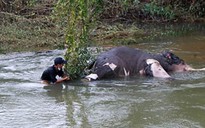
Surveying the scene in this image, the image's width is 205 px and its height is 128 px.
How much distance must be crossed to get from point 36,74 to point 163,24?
8749 mm

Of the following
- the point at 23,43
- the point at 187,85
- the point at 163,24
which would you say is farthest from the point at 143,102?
the point at 163,24

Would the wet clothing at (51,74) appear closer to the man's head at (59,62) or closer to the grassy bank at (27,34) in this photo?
the man's head at (59,62)

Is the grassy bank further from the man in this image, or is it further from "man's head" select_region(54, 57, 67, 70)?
"man's head" select_region(54, 57, 67, 70)

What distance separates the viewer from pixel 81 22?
958 centimetres

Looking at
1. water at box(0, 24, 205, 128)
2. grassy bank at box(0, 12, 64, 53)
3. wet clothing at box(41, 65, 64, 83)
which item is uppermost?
grassy bank at box(0, 12, 64, 53)

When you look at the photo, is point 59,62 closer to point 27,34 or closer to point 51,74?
point 51,74

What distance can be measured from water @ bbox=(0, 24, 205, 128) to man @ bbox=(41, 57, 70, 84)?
0.14 m

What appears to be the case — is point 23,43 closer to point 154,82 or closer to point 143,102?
point 154,82

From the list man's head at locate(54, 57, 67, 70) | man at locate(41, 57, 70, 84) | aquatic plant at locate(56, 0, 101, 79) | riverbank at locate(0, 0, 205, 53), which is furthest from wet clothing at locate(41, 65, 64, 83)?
riverbank at locate(0, 0, 205, 53)

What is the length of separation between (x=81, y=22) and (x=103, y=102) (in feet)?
7.82

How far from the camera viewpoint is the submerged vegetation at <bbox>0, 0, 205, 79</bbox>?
9.52 m

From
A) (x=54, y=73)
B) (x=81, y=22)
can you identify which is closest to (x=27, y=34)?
(x=81, y=22)

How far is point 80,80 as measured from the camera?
9531mm

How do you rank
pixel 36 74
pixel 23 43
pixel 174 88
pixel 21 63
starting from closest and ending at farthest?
pixel 174 88 → pixel 36 74 → pixel 21 63 → pixel 23 43
